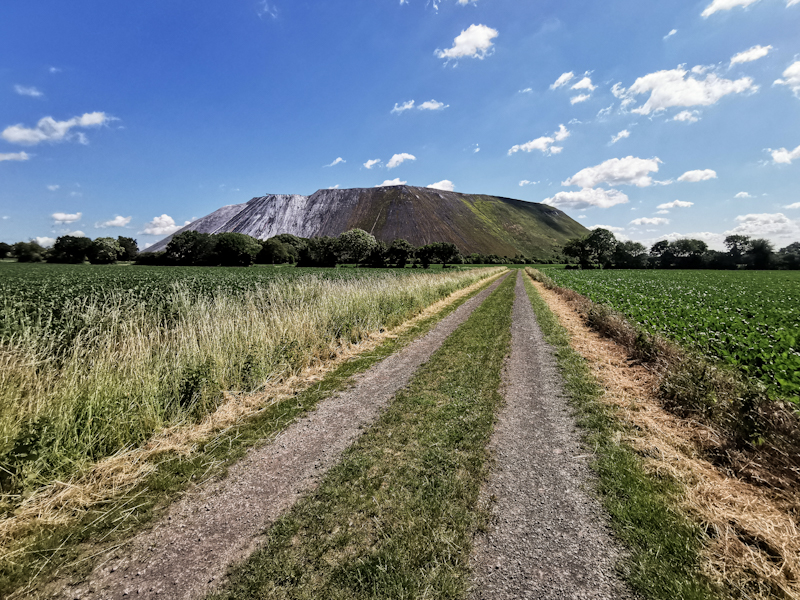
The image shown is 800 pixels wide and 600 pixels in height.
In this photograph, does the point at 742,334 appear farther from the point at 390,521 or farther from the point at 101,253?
the point at 101,253

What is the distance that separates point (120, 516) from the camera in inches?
130

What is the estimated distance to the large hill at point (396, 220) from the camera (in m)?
149

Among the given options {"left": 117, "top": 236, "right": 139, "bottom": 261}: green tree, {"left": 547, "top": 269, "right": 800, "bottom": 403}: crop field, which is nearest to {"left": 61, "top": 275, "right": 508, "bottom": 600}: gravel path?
{"left": 547, "top": 269, "right": 800, "bottom": 403}: crop field

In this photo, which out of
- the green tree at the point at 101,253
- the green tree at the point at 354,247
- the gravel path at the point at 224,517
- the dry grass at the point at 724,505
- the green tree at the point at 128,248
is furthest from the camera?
the green tree at the point at 128,248

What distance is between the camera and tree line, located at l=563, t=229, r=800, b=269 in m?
70.2

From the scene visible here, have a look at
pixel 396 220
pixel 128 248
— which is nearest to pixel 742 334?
pixel 128 248

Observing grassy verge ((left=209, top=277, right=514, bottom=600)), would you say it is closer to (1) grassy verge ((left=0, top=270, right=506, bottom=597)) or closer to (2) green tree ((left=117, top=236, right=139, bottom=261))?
(1) grassy verge ((left=0, top=270, right=506, bottom=597))

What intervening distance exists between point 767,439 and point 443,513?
4.16 metres

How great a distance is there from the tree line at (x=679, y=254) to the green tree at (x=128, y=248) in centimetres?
13611

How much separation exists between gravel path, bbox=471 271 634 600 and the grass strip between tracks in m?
0.16

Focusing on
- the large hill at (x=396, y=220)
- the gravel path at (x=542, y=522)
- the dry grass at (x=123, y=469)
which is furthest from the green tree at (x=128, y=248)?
the gravel path at (x=542, y=522)

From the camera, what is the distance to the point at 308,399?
6.40m

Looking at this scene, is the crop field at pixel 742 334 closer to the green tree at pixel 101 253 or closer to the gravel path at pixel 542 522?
the gravel path at pixel 542 522

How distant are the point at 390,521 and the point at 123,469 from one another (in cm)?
354
